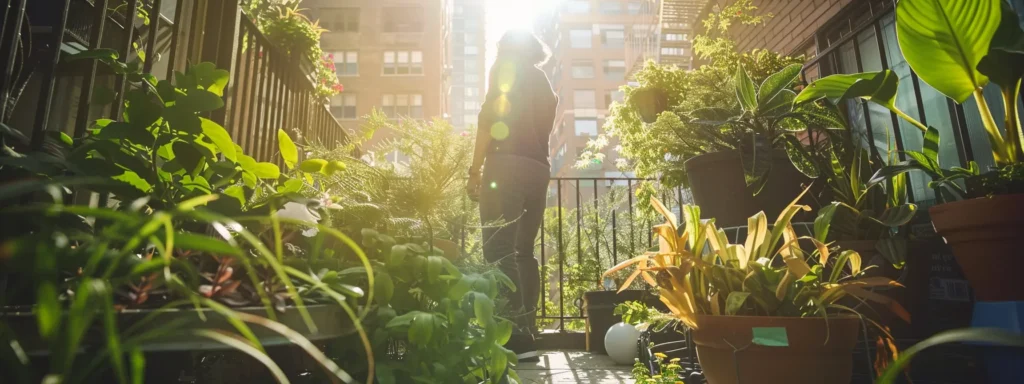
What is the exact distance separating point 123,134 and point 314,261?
13.6 inches

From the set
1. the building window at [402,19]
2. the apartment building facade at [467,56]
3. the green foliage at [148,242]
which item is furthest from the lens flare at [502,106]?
the apartment building facade at [467,56]

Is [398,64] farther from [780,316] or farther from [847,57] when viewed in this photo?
[780,316]

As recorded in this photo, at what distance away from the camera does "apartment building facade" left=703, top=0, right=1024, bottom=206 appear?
198 cm

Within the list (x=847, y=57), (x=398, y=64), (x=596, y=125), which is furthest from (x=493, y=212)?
(x=596, y=125)

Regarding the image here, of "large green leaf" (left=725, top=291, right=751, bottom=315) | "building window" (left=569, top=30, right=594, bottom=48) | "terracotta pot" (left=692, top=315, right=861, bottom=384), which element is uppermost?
"building window" (left=569, top=30, right=594, bottom=48)

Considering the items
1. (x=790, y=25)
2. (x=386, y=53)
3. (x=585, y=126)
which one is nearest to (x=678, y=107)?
(x=790, y=25)

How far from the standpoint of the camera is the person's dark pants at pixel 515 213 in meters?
2.47

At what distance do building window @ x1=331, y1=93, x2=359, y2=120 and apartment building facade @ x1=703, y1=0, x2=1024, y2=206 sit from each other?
2133 centimetres

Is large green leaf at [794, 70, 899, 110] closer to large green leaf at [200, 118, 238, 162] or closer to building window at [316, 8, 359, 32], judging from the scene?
large green leaf at [200, 118, 238, 162]

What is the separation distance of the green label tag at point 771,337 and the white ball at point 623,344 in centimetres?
150

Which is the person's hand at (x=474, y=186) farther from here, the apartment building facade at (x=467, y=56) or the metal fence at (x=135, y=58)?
the apartment building facade at (x=467, y=56)

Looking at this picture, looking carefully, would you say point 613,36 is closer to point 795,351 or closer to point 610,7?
point 610,7

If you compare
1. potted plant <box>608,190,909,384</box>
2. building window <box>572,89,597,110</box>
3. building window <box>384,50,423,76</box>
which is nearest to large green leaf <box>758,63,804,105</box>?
potted plant <box>608,190,909,384</box>

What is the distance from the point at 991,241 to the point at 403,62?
24716mm
